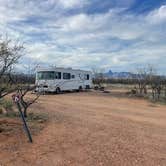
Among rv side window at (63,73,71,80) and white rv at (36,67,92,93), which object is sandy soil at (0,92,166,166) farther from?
rv side window at (63,73,71,80)

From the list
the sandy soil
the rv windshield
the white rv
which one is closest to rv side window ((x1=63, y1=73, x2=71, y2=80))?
the white rv

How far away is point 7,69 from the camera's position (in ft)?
32.8

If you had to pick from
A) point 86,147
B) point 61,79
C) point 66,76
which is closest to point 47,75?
point 61,79

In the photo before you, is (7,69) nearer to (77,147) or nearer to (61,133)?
(61,133)

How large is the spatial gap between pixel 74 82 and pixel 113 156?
25.5m

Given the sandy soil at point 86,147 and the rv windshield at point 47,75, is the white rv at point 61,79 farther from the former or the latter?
the sandy soil at point 86,147

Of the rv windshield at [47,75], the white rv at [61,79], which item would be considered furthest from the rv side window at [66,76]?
the rv windshield at [47,75]

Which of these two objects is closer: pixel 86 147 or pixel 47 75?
pixel 86 147

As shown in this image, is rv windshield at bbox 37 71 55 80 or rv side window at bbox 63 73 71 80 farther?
rv side window at bbox 63 73 71 80

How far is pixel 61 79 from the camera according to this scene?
96.7 ft

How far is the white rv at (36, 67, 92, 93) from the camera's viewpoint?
2819cm

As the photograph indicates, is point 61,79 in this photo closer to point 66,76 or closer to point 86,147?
point 66,76

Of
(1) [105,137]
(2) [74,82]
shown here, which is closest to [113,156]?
(1) [105,137]

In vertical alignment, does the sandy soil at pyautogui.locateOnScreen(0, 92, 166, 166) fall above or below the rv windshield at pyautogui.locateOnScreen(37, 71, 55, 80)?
below
